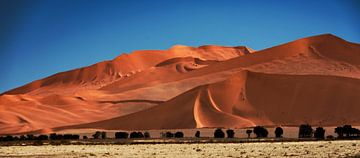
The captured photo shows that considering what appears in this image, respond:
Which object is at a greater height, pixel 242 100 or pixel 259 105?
pixel 242 100

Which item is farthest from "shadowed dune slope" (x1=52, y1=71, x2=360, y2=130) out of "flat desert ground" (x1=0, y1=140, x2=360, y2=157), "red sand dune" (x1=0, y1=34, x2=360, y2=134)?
"flat desert ground" (x1=0, y1=140, x2=360, y2=157)

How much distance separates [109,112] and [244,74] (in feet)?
134

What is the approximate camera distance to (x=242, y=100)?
124375mm

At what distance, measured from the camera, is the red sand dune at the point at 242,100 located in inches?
4624

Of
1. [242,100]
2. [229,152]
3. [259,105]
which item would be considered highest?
[242,100]

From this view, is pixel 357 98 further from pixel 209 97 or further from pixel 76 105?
pixel 76 105

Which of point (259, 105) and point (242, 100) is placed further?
point (242, 100)

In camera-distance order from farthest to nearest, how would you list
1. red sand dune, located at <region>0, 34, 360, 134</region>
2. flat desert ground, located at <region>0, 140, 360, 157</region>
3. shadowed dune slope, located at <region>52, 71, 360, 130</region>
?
red sand dune, located at <region>0, 34, 360, 134</region>, shadowed dune slope, located at <region>52, 71, 360, 130</region>, flat desert ground, located at <region>0, 140, 360, 157</region>

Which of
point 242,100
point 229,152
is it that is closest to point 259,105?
point 242,100

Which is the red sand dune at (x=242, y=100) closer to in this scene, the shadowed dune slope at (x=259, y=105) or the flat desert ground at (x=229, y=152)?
the shadowed dune slope at (x=259, y=105)

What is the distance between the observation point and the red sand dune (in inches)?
4624

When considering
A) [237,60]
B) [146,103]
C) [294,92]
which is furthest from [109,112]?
[294,92]

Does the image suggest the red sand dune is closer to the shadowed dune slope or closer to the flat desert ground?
the shadowed dune slope

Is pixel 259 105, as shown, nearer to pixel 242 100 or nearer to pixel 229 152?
pixel 242 100
